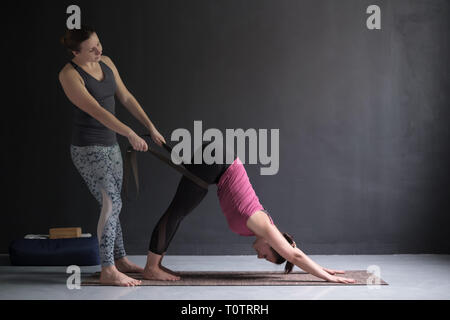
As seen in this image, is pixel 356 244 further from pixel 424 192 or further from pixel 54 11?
pixel 54 11

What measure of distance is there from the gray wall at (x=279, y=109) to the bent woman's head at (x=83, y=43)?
1266mm

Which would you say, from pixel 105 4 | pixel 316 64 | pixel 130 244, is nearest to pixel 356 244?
pixel 316 64

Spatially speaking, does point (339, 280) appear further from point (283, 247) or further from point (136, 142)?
point (136, 142)

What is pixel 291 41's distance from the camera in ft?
16.9

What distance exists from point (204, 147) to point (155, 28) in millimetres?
1609

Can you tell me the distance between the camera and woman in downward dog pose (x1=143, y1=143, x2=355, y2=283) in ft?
12.6

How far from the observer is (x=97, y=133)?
3.90 meters

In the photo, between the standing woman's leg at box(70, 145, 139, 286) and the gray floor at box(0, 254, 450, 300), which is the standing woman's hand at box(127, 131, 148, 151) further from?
the gray floor at box(0, 254, 450, 300)

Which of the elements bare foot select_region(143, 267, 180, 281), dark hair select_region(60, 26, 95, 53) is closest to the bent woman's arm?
bare foot select_region(143, 267, 180, 281)

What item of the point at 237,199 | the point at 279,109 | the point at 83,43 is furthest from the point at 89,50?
the point at 279,109

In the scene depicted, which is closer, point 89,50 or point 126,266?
point 89,50

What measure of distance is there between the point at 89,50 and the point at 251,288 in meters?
1.68

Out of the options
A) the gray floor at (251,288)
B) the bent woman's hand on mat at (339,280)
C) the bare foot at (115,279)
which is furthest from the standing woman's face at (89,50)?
the bent woman's hand on mat at (339,280)
